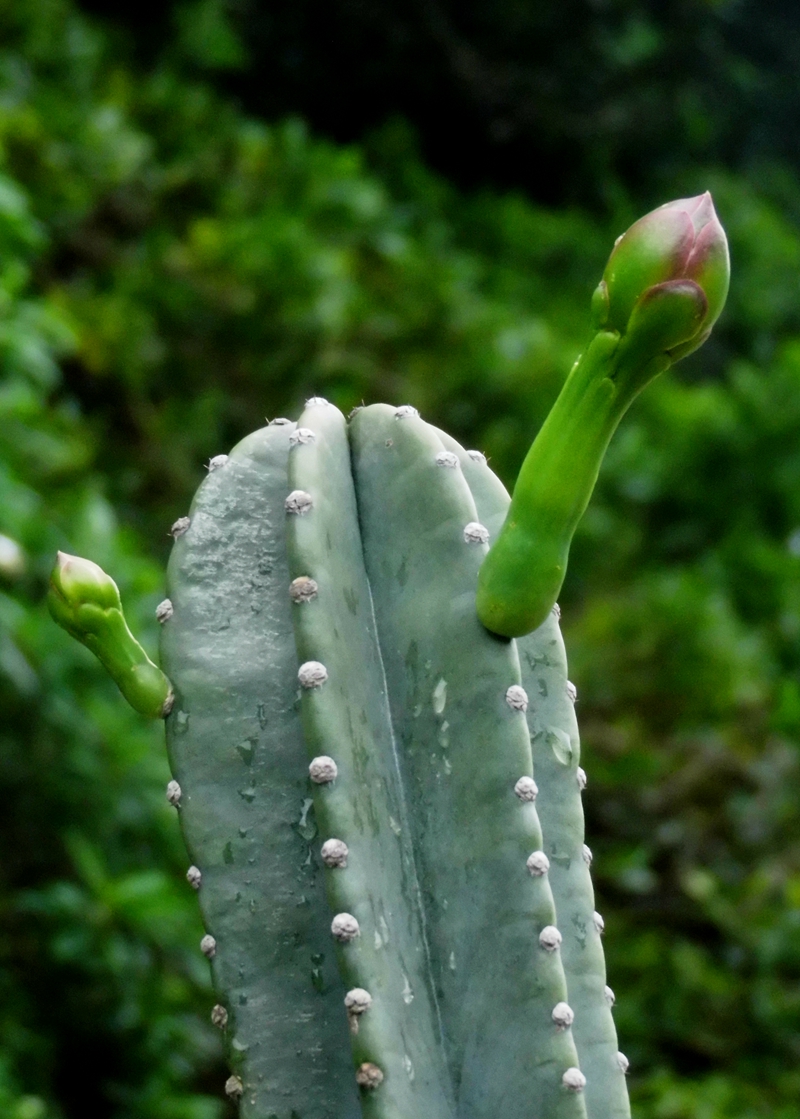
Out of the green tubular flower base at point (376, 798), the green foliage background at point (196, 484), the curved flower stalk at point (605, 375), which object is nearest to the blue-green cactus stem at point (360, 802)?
the green tubular flower base at point (376, 798)

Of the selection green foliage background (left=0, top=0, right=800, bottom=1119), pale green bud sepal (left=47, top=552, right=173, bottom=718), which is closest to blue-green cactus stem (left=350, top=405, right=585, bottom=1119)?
pale green bud sepal (left=47, top=552, right=173, bottom=718)

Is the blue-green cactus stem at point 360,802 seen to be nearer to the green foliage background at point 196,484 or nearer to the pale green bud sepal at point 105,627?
the pale green bud sepal at point 105,627

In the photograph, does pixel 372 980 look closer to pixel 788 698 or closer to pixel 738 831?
pixel 788 698

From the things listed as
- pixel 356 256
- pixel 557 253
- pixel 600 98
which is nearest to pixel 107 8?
pixel 356 256

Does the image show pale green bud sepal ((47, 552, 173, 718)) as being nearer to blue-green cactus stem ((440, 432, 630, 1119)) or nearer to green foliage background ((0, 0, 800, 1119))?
blue-green cactus stem ((440, 432, 630, 1119))

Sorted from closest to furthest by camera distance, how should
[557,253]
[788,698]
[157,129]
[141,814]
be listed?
[141,814]
[788,698]
[157,129]
[557,253]
